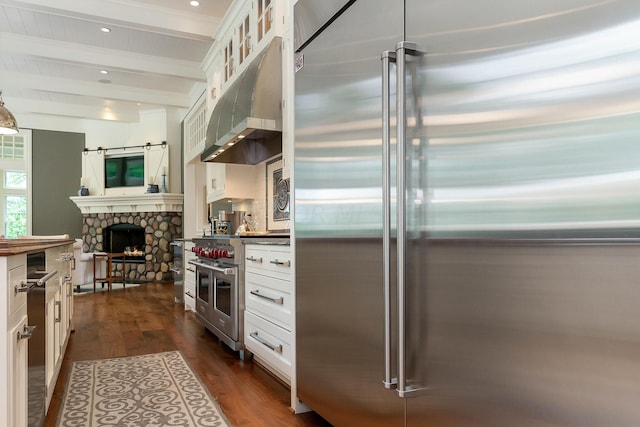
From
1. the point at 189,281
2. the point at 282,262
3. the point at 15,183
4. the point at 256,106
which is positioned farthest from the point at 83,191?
the point at 282,262

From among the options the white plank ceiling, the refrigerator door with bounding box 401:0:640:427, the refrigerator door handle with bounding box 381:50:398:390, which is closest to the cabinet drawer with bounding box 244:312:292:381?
the refrigerator door handle with bounding box 381:50:398:390

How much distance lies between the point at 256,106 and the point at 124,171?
702cm

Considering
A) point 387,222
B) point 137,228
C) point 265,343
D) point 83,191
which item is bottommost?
point 265,343

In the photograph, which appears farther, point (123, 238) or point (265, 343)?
point (123, 238)

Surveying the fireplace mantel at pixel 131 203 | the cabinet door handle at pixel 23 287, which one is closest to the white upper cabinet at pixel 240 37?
the cabinet door handle at pixel 23 287

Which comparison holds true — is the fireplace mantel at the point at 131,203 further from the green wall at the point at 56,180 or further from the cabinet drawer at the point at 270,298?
the cabinet drawer at the point at 270,298

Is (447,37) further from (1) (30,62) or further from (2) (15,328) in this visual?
(1) (30,62)

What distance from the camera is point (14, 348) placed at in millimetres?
1372

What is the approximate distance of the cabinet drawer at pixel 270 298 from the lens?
2512mm

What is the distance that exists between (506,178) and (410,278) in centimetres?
45

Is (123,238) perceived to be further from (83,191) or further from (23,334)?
(23,334)

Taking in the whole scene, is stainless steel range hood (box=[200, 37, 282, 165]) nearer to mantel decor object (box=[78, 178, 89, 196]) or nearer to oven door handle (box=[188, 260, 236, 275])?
oven door handle (box=[188, 260, 236, 275])

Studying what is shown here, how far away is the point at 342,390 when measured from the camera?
5.96 ft

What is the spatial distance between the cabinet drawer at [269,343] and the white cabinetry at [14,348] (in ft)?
4.18
